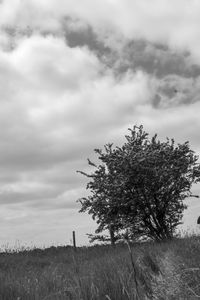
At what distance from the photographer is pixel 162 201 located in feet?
87.5

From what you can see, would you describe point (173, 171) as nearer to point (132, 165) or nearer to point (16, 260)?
point (132, 165)

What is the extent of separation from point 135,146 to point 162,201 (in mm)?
3322

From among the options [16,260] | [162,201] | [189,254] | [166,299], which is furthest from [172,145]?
[166,299]

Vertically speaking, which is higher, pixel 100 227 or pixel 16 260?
pixel 100 227

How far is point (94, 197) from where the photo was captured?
27.0 meters

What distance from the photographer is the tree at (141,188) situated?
26.0 m

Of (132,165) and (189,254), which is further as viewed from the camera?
(132,165)

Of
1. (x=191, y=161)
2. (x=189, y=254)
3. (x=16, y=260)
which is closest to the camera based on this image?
(x=189, y=254)

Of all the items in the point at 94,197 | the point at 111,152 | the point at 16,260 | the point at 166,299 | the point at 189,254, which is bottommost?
the point at 166,299

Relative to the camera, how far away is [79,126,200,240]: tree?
2597 cm

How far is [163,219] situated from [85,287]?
22.3m

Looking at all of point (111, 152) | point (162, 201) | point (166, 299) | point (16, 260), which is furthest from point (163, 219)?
point (166, 299)

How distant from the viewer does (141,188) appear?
26.0 metres

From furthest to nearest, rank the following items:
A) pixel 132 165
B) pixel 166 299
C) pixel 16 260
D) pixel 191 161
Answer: pixel 191 161 → pixel 132 165 → pixel 16 260 → pixel 166 299
